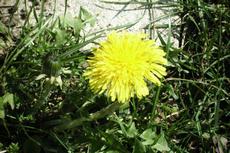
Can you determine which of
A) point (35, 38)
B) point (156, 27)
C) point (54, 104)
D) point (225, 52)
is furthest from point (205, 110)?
point (35, 38)

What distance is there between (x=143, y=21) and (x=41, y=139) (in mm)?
709

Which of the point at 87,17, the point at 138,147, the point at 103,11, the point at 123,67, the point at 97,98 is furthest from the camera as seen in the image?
the point at 103,11

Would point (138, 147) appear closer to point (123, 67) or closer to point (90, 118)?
point (90, 118)

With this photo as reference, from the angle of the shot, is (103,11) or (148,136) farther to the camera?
(103,11)

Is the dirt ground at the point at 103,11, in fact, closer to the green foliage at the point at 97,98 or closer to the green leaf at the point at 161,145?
the green foliage at the point at 97,98

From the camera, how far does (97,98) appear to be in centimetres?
176

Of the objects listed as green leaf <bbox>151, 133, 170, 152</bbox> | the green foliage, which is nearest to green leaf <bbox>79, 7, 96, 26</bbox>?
the green foliage

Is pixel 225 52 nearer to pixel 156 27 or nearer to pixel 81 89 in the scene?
pixel 156 27

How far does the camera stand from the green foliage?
166 cm

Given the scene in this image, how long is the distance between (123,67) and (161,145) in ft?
1.13

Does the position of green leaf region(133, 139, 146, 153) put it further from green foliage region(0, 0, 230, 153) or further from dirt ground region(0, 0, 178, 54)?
dirt ground region(0, 0, 178, 54)

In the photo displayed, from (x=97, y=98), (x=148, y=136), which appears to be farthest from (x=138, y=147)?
(x=97, y=98)

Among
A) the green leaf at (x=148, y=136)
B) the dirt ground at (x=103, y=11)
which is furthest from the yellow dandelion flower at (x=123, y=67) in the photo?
the dirt ground at (x=103, y=11)

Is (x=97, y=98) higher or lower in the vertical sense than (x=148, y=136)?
higher
